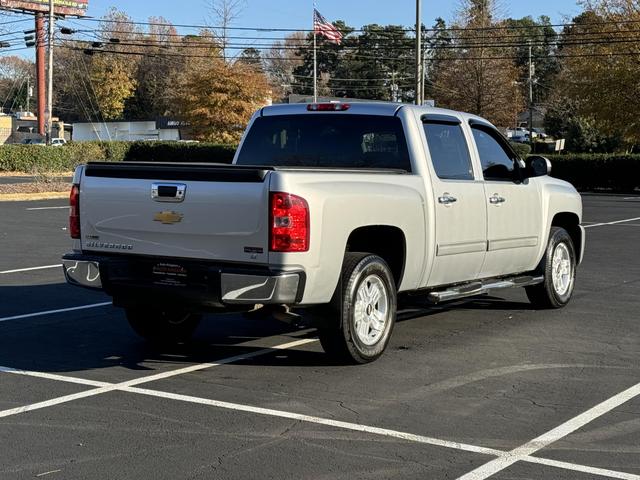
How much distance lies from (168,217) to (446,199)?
96.5 inches

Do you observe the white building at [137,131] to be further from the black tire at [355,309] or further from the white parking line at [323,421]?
the white parking line at [323,421]

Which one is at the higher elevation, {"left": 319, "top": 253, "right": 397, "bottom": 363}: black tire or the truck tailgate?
the truck tailgate

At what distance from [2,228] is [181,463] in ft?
49.3

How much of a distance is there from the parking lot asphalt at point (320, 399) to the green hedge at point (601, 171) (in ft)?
96.3

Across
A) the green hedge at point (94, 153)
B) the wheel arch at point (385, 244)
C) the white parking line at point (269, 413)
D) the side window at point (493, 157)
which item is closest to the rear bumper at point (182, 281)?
the white parking line at point (269, 413)

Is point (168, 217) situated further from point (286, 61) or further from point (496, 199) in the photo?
point (286, 61)

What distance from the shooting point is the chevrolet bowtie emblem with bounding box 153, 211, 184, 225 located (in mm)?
6562

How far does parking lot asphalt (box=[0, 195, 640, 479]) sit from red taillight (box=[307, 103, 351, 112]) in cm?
205

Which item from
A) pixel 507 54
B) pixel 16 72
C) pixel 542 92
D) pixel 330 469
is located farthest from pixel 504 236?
pixel 16 72

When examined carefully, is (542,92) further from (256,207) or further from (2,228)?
(256,207)

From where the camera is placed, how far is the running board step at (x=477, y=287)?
25.3ft

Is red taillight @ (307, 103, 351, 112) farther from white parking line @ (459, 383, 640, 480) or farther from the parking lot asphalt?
white parking line @ (459, 383, 640, 480)

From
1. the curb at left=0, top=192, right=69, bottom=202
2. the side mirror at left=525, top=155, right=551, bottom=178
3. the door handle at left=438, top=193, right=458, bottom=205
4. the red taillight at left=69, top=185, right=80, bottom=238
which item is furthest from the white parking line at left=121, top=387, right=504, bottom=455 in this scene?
the curb at left=0, top=192, right=69, bottom=202

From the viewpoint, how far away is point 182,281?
6547 mm
